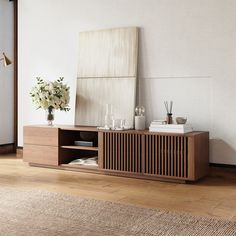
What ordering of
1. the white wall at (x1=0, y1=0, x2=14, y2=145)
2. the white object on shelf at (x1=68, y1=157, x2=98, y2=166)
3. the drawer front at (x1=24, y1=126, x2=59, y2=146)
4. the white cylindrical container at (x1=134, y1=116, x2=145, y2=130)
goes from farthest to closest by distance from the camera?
the white wall at (x1=0, y1=0, x2=14, y2=145), the drawer front at (x1=24, y1=126, x2=59, y2=146), the white object on shelf at (x1=68, y1=157, x2=98, y2=166), the white cylindrical container at (x1=134, y1=116, x2=145, y2=130)

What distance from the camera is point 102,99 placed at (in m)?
5.13

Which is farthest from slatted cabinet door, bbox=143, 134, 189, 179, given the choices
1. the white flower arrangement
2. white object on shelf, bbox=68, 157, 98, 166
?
the white flower arrangement

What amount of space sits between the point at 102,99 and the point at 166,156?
1.24m

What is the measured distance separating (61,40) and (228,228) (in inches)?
142

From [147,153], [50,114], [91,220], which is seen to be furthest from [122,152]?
[91,220]

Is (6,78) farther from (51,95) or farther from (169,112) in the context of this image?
(169,112)

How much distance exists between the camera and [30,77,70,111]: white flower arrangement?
509 centimetres

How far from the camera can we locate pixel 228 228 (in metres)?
2.77

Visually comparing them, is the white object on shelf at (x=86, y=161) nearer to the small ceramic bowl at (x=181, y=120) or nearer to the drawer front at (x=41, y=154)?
the drawer front at (x=41, y=154)

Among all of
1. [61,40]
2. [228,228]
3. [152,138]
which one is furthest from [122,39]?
[228,228]

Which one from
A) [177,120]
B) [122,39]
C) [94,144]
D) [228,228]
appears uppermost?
[122,39]

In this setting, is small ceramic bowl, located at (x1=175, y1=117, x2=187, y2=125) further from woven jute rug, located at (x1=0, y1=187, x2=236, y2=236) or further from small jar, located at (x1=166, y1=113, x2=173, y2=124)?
woven jute rug, located at (x1=0, y1=187, x2=236, y2=236)

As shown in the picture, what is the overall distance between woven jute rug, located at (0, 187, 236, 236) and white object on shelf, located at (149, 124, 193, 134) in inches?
48.2

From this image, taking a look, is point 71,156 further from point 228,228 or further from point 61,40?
point 228,228
